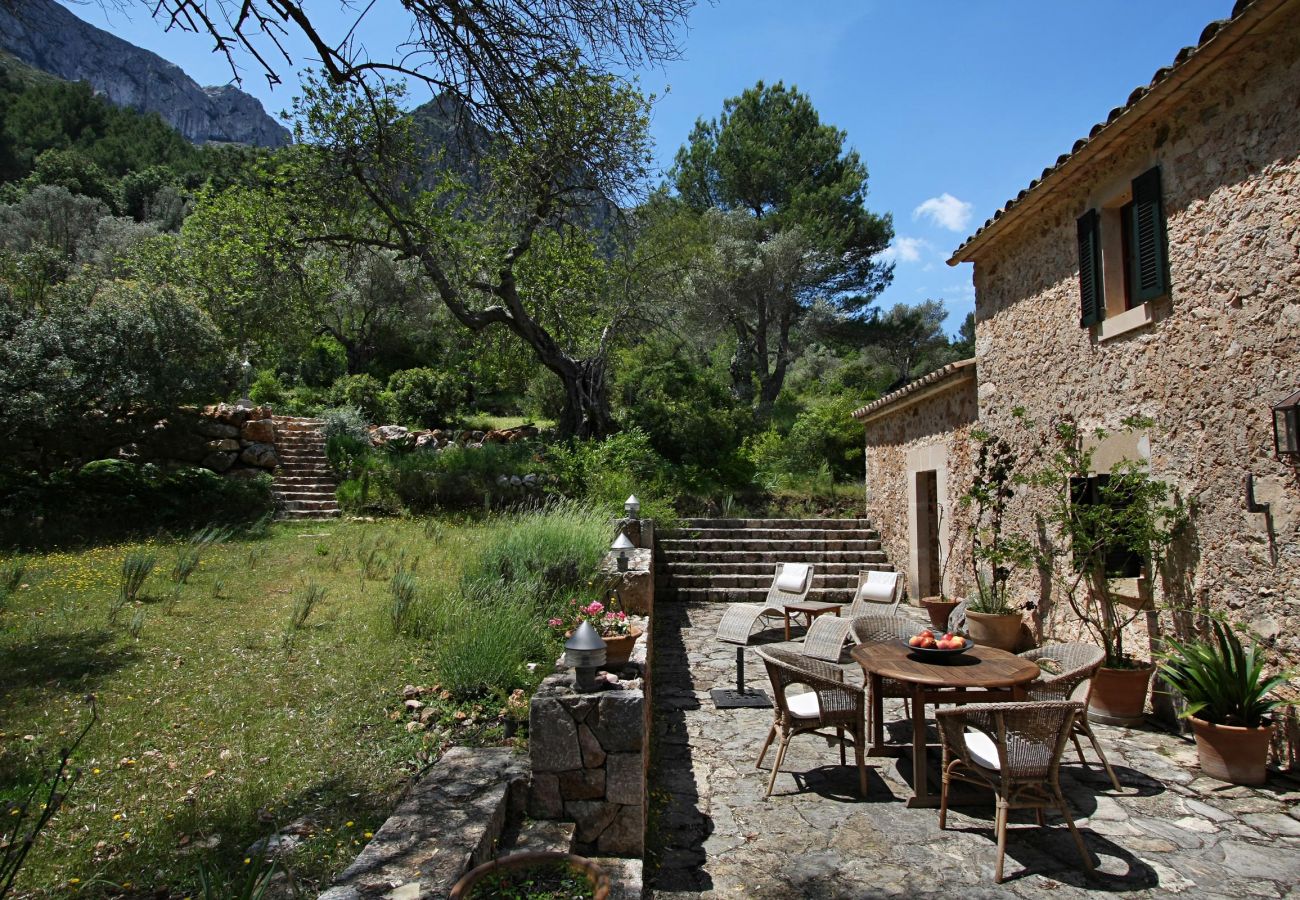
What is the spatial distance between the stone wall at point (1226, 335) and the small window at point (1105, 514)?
401 millimetres

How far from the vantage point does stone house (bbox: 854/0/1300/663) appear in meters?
4.55

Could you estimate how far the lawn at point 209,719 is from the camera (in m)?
3.23

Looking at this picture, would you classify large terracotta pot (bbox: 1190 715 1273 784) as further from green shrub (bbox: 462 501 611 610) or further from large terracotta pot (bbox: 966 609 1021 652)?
green shrub (bbox: 462 501 611 610)

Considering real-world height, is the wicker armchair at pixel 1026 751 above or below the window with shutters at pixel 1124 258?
below

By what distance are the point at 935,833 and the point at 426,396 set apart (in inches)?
752

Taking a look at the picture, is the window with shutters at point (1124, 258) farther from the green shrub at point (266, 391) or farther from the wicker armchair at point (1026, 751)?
the green shrub at point (266, 391)

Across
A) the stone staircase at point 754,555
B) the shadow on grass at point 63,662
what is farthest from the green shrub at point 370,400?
the shadow on grass at point 63,662

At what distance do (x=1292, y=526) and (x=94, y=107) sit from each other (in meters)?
57.9

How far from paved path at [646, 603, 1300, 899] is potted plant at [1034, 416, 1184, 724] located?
0.44 meters

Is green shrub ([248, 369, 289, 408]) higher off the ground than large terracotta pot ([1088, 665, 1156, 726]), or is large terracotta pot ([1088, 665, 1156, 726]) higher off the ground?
green shrub ([248, 369, 289, 408])

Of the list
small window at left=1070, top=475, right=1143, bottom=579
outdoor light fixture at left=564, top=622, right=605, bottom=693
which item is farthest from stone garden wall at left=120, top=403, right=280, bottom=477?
small window at left=1070, top=475, right=1143, bottom=579

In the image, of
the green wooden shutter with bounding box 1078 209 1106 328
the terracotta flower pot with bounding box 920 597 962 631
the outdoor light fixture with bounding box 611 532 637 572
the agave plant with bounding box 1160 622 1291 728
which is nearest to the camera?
the agave plant with bounding box 1160 622 1291 728

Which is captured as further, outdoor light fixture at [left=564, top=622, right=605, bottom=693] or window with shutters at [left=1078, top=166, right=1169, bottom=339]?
window with shutters at [left=1078, top=166, right=1169, bottom=339]

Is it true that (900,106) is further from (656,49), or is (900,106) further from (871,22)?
(656,49)
